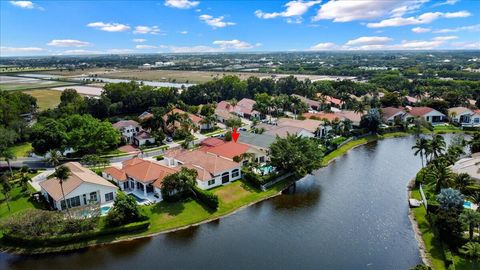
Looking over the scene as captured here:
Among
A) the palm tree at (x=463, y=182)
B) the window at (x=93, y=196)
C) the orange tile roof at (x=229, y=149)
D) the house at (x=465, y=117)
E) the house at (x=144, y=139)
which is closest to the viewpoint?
the palm tree at (x=463, y=182)

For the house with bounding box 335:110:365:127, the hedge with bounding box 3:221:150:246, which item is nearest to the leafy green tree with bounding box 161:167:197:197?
the hedge with bounding box 3:221:150:246

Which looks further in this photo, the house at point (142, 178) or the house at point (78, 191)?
the house at point (142, 178)

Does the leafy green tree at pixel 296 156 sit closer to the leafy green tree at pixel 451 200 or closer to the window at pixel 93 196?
the leafy green tree at pixel 451 200

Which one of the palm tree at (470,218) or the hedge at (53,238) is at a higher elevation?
the palm tree at (470,218)

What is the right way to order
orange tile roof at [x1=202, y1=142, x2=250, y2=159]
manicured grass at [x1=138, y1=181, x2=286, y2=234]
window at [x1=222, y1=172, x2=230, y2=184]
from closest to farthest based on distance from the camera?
1. manicured grass at [x1=138, y1=181, x2=286, y2=234]
2. window at [x1=222, y1=172, x2=230, y2=184]
3. orange tile roof at [x1=202, y1=142, x2=250, y2=159]

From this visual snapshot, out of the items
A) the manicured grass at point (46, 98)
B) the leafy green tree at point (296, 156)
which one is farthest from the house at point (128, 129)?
the manicured grass at point (46, 98)

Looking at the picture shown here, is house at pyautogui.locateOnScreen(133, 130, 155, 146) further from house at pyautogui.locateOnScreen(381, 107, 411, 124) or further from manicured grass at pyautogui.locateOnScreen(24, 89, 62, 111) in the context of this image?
house at pyautogui.locateOnScreen(381, 107, 411, 124)

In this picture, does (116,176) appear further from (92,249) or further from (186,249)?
(186,249)

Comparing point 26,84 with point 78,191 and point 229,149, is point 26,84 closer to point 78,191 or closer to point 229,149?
point 229,149
